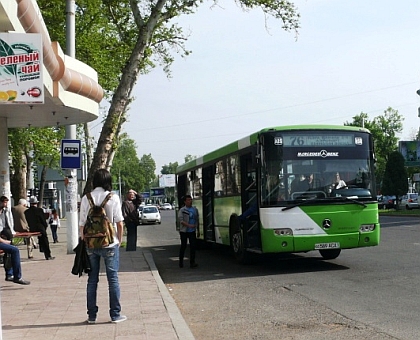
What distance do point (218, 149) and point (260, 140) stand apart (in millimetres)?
4266

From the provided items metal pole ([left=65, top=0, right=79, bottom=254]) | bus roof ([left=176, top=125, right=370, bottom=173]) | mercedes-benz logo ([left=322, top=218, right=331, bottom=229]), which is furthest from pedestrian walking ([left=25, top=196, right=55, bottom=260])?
mercedes-benz logo ([left=322, top=218, right=331, bottom=229])

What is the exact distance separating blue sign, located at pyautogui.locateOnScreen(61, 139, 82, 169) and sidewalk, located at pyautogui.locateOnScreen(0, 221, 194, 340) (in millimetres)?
4416

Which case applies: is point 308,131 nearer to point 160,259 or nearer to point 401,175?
point 160,259

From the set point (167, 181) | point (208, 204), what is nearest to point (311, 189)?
point (208, 204)

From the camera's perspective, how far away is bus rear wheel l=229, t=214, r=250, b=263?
16.2m

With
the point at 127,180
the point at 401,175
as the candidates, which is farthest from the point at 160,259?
the point at 127,180

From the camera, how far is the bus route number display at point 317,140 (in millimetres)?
14680

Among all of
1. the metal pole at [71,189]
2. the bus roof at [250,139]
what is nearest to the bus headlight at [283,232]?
the bus roof at [250,139]

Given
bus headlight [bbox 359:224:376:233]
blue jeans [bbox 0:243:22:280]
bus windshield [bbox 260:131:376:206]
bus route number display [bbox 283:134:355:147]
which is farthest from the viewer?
bus headlight [bbox 359:224:376:233]

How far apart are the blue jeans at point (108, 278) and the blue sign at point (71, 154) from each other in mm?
10788

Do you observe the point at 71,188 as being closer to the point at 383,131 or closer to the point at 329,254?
the point at 329,254

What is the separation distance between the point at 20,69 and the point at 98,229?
251 centimetres

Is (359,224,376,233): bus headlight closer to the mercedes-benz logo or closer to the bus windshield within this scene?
the bus windshield

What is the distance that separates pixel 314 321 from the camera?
29.7ft
